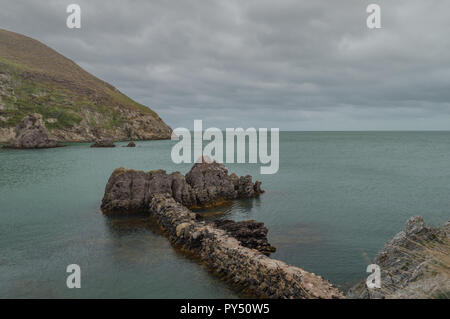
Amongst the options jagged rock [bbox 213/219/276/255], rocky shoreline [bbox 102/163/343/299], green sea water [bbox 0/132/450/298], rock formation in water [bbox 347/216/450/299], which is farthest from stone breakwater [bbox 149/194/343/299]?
rock formation in water [bbox 347/216/450/299]

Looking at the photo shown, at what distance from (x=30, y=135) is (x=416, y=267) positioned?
16433 cm

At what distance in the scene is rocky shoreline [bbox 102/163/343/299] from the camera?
1781cm

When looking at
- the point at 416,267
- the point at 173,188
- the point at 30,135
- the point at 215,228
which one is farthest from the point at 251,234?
the point at 30,135

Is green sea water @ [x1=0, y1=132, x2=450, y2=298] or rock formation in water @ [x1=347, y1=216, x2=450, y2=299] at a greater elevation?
rock formation in water @ [x1=347, y1=216, x2=450, y2=299]

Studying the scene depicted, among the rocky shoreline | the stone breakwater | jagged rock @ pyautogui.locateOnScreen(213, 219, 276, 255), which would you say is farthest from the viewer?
jagged rock @ pyautogui.locateOnScreen(213, 219, 276, 255)

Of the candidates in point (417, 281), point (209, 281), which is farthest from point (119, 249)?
point (417, 281)

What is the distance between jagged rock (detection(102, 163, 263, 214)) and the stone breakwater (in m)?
9.27

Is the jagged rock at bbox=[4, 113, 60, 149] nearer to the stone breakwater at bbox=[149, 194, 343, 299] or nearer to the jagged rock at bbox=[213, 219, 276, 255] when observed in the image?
the stone breakwater at bbox=[149, 194, 343, 299]

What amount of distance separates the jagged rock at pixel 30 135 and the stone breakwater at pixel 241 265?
13907cm

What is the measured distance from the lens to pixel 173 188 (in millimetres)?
41594

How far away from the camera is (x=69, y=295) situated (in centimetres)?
1859

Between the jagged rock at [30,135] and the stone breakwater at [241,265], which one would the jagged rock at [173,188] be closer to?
the stone breakwater at [241,265]

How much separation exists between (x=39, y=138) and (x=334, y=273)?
158 metres
